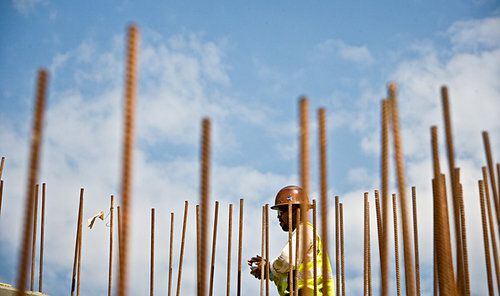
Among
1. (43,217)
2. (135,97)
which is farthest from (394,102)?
(43,217)

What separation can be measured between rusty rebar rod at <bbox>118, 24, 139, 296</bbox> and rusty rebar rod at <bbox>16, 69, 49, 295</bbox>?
226 mm

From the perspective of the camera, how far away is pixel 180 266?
589 cm

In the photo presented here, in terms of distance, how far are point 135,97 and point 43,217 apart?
543 centimetres

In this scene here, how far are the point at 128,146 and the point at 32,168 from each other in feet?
0.83

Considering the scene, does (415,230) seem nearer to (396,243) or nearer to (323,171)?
(396,243)

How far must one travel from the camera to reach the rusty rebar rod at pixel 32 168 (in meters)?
1.50

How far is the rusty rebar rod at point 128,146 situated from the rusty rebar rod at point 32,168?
23 centimetres

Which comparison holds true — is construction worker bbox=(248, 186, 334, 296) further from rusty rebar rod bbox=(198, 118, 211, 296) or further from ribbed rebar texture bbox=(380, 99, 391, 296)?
rusty rebar rod bbox=(198, 118, 211, 296)

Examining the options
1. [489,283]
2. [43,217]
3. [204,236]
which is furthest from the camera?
[43,217]

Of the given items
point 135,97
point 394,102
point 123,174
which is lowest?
point 123,174

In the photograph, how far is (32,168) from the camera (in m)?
1.50

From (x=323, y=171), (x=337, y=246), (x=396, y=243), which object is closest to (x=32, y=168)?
(x=323, y=171)

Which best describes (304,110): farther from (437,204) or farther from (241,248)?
(241,248)

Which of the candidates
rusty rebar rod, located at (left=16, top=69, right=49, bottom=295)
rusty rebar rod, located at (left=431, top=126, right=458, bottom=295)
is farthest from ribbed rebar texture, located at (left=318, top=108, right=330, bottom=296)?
rusty rebar rod, located at (left=16, top=69, right=49, bottom=295)
